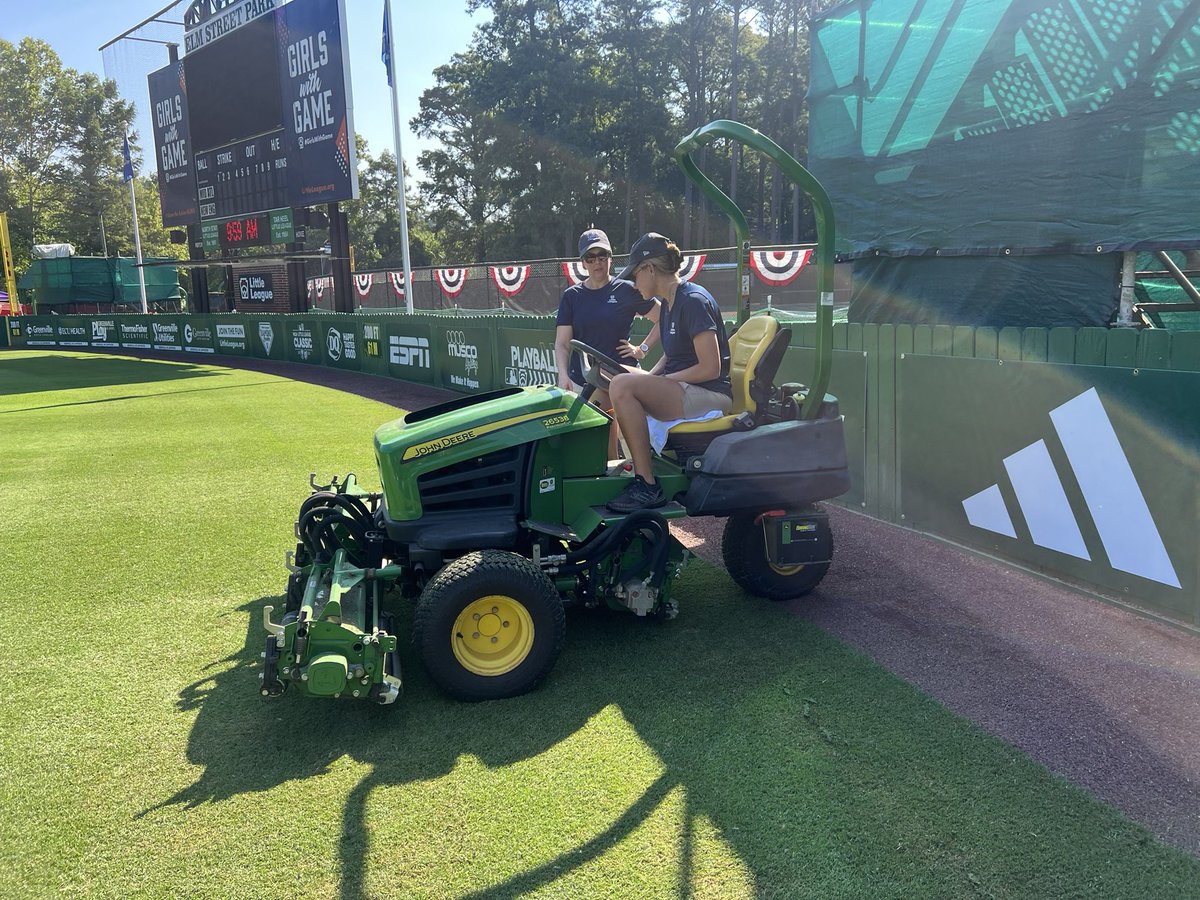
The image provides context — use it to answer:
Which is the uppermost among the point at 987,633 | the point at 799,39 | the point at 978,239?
the point at 799,39

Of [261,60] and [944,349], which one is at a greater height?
[261,60]

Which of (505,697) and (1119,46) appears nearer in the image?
(505,697)

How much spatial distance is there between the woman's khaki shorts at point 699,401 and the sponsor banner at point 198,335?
20550 mm

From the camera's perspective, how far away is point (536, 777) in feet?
9.23

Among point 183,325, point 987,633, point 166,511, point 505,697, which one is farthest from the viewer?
point 183,325

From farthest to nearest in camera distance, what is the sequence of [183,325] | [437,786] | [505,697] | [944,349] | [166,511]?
[183,325] < [166,511] < [944,349] < [505,697] < [437,786]

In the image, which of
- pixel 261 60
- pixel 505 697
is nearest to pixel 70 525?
pixel 505 697

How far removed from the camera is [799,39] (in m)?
47.9

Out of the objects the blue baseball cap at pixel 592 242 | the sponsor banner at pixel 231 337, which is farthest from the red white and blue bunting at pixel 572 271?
the blue baseball cap at pixel 592 242

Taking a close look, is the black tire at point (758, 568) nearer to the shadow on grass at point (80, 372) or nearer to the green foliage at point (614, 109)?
the shadow on grass at point (80, 372)

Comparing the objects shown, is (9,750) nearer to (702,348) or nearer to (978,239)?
(702,348)

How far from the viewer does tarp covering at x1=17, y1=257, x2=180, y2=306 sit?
3362cm

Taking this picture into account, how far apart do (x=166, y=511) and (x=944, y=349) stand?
5.45 m

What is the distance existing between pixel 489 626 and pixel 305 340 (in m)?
16.3
